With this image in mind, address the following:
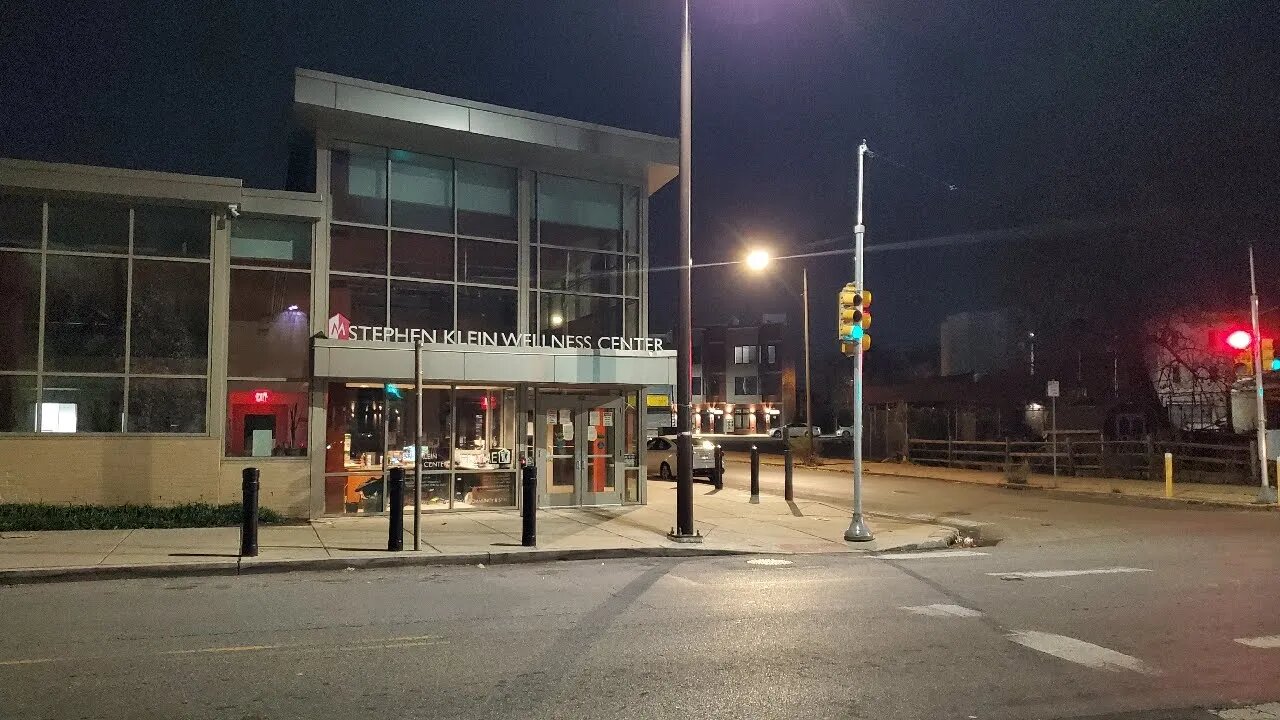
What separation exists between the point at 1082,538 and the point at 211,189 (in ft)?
51.4

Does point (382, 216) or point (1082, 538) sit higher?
point (382, 216)

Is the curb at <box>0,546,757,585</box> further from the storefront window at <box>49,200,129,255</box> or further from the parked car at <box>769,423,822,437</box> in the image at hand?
the parked car at <box>769,423,822,437</box>

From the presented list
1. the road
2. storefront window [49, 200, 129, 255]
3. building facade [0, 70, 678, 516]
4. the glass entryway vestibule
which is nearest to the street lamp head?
building facade [0, 70, 678, 516]

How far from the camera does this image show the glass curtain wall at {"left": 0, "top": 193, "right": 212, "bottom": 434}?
15414mm

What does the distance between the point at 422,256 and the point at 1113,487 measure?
19.7 m

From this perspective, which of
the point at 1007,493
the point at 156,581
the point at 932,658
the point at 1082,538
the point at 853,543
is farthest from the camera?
the point at 1007,493

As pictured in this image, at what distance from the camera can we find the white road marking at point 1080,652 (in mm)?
7254

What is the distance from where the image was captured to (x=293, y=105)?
1594 cm

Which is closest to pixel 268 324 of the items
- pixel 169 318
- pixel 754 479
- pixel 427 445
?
pixel 169 318

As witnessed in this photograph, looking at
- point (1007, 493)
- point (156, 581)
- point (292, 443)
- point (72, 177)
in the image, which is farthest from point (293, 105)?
point (1007, 493)

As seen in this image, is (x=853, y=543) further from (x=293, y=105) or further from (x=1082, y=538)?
(x=293, y=105)

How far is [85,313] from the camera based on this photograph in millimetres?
15758

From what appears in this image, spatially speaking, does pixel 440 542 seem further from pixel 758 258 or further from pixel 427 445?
pixel 758 258

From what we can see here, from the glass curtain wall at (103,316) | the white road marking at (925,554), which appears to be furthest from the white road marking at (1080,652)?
the glass curtain wall at (103,316)
